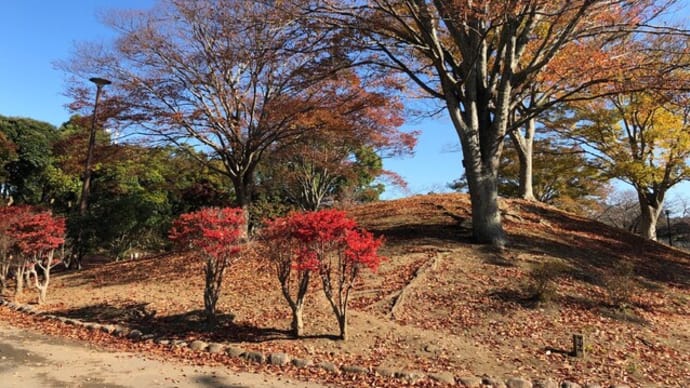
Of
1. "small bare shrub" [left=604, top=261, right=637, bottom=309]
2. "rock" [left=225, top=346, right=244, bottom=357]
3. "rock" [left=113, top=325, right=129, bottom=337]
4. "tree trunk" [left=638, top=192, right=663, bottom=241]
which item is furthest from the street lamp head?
"tree trunk" [left=638, top=192, right=663, bottom=241]

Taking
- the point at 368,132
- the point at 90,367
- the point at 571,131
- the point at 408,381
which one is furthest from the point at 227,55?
the point at 571,131

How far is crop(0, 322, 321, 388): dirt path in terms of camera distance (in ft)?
14.5

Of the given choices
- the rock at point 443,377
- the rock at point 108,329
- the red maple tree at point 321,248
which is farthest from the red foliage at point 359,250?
the rock at point 108,329

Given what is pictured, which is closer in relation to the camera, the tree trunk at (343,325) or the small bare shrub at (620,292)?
the tree trunk at (343,325)

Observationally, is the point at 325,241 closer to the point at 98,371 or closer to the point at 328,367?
the point at 328,367

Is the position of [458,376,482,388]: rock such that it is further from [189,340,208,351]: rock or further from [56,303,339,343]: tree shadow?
[189,340,208,351]: rock

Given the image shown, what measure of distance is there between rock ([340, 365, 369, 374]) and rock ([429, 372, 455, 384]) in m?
0.69

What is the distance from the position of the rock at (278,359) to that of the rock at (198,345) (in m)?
1.02

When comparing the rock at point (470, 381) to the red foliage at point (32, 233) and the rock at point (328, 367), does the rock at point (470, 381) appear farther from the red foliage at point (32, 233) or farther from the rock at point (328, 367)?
the red foliage at point (32, 233)

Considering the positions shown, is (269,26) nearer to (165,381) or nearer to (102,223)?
(165,381)

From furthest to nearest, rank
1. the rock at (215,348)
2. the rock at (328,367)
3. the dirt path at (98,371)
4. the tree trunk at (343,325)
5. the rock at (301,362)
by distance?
the tree trunk at (343,325)
the rock at (215,348)
the rock at (301,362)
the rock at (328,367)
the dirt path at (98,371)

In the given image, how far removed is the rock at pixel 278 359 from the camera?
16.6 ft

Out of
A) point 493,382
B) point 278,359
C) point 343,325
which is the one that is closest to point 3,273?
point 278,359

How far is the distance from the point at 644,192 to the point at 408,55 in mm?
13565
